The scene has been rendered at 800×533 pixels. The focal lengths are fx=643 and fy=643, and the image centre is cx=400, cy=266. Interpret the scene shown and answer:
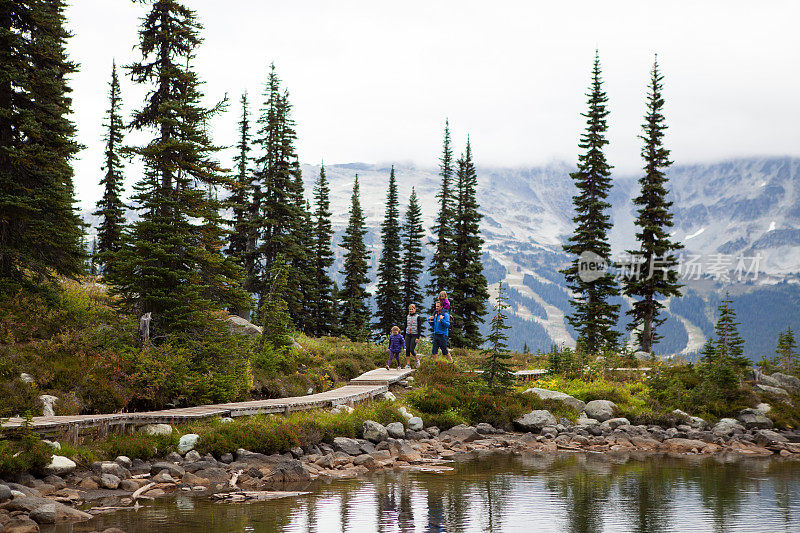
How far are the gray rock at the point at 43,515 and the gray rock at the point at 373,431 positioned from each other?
1016 cm

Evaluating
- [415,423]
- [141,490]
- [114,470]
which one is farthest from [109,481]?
[415,423]

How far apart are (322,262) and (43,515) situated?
4490 centimetres

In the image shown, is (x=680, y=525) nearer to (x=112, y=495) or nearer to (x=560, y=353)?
(x=112, y=495)

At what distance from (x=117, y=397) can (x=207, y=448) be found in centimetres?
303

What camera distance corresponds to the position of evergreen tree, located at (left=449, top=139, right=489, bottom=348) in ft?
156

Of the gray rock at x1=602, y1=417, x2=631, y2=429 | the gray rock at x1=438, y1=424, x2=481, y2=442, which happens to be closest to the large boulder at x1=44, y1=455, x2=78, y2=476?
the gray rock at x1=438, y1=424, x2=481, y2=442

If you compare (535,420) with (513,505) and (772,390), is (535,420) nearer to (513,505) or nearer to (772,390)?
(513,505)

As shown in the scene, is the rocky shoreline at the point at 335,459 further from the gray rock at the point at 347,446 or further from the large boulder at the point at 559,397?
the large boulder at the point at 559,397

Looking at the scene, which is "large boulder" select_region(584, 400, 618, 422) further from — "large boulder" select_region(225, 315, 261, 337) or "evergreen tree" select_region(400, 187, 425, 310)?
"evergreen tree" select_region(400, 187, 425, 310)

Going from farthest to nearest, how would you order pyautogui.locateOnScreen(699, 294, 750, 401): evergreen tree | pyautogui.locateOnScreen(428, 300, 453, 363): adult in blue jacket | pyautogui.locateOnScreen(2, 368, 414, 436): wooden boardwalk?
→ pyautogui.locateOnScreen(699, 294, 750, 401): evergreen tree
pyautogui.locateOnScreen(428, 300, 453, 363): adult in blue jacket
pyautogui.locateOnScreen(2, 368, 414, 436): wooden boardwalk

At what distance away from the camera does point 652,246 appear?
39.9 meters

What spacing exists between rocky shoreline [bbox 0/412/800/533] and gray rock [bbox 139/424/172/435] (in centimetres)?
71

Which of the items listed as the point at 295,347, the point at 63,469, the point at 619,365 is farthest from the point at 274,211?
the point at 63,469

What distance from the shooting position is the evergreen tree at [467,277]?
47.7 meters
